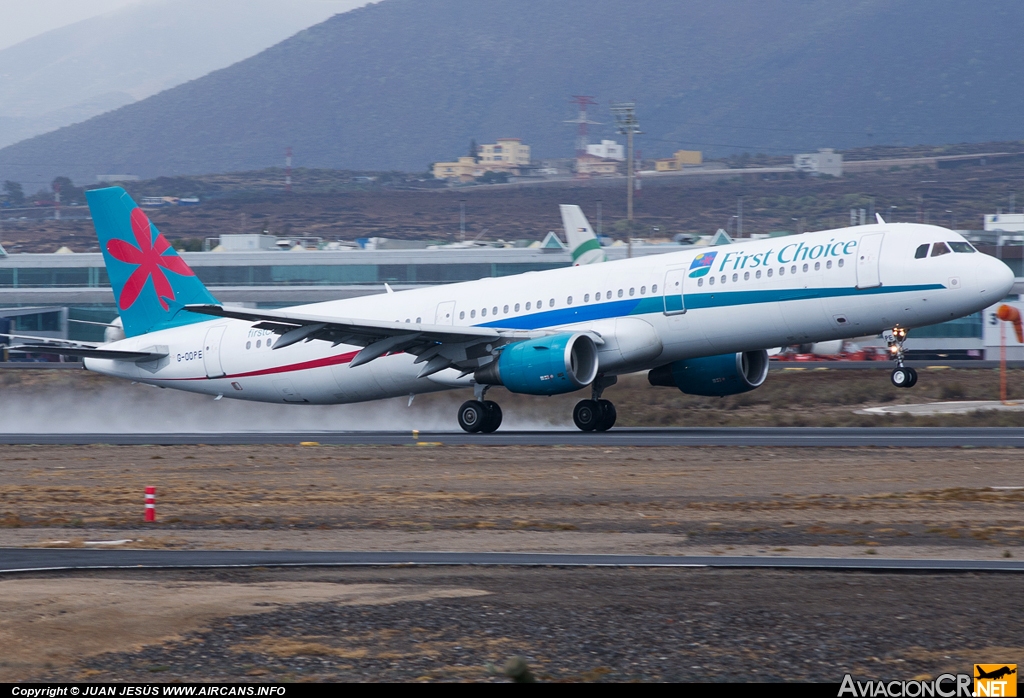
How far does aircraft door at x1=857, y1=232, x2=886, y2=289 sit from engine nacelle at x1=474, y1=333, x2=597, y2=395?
6.44m

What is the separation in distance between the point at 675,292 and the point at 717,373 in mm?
3564

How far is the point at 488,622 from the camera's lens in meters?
10.4

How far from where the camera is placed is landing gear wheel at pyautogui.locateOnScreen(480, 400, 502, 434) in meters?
31.2

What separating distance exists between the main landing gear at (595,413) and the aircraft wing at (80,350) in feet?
40.6

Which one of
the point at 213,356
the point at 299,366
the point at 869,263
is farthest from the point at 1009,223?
the point at 213,356

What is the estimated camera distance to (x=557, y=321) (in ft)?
99.4

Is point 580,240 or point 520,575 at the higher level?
point 580,240

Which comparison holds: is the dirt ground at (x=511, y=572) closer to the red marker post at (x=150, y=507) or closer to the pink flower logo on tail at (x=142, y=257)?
the red marker post at (x=150, y=507)

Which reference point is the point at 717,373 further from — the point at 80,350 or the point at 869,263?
the point at 80,350

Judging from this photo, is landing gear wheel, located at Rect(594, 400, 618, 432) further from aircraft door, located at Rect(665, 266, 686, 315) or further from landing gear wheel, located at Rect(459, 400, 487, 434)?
aircraft door, located at Rect(665, 266, 686, 315)

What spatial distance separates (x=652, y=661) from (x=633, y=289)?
810 inches

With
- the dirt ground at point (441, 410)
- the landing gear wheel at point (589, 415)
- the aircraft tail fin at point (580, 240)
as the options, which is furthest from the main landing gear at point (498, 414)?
the aircraft tail fin at point (580, 240)

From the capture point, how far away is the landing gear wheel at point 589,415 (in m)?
31.3

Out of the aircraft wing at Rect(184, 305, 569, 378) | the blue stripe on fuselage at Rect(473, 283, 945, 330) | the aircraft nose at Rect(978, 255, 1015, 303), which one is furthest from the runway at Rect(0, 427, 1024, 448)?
the aircraft nose at Rect(978, 255, 1015, 303)
